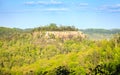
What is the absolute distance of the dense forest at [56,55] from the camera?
74.2 metres

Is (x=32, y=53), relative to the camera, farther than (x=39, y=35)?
No

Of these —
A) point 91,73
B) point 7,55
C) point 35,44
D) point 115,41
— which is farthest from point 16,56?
point 91,73

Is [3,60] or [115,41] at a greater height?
[115,41]

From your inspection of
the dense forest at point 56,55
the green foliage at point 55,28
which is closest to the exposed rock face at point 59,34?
the dense forest at point 56,55

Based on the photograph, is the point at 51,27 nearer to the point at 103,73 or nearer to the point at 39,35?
the point at 39,35

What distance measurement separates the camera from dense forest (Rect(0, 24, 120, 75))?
243 feet

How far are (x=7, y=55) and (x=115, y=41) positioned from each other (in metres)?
61.2

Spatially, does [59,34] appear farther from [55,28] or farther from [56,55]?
[56,55]

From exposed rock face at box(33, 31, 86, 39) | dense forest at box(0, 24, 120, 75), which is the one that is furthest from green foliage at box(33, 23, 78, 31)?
exposed rock face at box(33, 31, 86, 39)

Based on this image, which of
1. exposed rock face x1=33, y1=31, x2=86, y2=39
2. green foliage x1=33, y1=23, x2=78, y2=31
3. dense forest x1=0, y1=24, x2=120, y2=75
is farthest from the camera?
green foliage x1=33, y1=23, x2=78, y2=31

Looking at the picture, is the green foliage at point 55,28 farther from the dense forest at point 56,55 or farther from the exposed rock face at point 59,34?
the exposed rock face at point 59,34

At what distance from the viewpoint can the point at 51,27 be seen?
18212 centimetres

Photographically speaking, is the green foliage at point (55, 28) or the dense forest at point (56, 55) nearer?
the dense forest at point (56, 55)

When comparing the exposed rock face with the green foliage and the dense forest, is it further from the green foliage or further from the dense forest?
the green foliage
